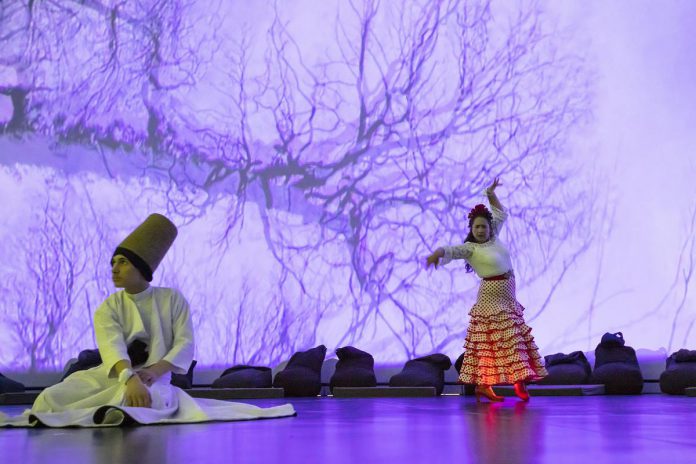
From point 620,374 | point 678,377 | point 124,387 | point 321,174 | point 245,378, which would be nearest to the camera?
point 124,387

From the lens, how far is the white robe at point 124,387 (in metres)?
3.04

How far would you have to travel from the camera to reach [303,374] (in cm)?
631

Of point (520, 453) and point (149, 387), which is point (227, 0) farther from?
point (520, 453)

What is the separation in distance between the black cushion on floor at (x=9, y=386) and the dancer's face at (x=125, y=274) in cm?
326

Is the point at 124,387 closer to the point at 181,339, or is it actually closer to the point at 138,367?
the point at 138,367

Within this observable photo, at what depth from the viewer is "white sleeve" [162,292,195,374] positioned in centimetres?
338

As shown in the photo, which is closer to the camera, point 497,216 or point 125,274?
point 125,274

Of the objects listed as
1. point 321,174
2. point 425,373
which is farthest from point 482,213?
point 321,174

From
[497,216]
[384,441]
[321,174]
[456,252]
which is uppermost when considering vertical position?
[321,174]

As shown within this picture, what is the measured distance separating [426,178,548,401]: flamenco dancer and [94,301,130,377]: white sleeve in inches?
80.1

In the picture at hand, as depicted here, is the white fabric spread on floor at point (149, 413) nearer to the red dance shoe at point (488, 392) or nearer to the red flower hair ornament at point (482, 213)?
the red dance shoe at point (488, 392)

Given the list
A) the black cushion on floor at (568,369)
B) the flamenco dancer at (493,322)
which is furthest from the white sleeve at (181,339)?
the black cushion on floor at (568,369)

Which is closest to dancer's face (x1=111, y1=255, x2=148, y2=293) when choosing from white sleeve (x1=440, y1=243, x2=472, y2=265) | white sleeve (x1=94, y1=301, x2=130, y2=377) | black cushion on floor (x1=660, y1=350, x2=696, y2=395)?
white sleeve (x1=94, y1=301, x2=130, y2=377)

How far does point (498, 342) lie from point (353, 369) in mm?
1656
